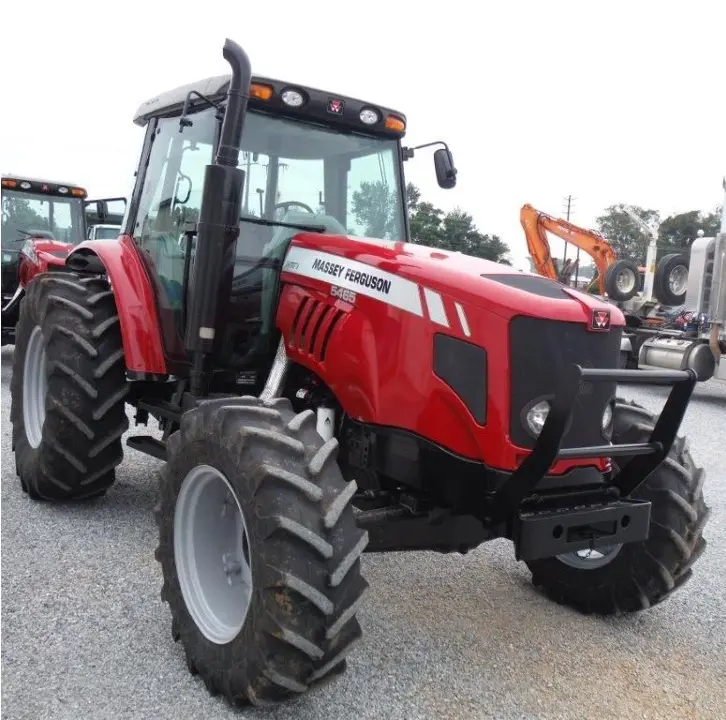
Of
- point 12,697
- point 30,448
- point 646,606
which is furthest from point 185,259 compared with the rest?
point 646,606

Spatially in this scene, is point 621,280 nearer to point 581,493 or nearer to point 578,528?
point 581,493

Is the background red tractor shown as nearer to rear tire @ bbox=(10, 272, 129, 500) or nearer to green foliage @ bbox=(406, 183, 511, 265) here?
rear tire @ bbox=(10, 272, 129, 500)

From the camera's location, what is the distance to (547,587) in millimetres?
3875

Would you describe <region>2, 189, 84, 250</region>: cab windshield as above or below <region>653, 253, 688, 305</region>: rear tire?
above

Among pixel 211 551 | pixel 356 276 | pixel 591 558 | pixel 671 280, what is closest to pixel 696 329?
pixel 671 280

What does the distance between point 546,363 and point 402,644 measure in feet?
4.30

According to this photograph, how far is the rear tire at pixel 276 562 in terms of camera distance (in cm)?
255

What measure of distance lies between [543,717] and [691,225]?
54.1 metres

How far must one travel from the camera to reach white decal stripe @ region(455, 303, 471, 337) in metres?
2.95

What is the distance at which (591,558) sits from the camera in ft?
12.5

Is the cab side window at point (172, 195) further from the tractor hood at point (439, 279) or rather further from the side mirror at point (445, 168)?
the side mirror at point (445, 168)

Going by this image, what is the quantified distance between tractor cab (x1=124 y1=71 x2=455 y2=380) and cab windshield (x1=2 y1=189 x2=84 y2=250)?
22.3ft

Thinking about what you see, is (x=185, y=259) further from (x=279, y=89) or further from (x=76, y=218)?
(x=76, y=218)

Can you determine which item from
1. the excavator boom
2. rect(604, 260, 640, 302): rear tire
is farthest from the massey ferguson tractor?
the excavator boom
